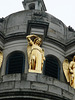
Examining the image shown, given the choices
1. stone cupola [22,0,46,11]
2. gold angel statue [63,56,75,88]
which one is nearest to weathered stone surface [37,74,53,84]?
gold angel statue [63,56,75,88]

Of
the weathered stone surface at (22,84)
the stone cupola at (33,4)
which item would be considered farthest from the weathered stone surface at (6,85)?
the stone cupola at (33,4)

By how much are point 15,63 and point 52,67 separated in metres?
2.70

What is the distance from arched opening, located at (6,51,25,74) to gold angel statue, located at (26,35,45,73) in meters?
1.12

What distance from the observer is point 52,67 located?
29.7 meters

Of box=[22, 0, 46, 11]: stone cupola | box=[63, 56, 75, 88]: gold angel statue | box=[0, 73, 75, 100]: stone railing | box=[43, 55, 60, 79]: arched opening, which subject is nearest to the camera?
box=[0, 73, 75, 100]: stone railing

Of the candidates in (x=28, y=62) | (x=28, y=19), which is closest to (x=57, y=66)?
(x=28, y=62)

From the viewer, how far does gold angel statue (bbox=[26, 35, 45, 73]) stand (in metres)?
27.0

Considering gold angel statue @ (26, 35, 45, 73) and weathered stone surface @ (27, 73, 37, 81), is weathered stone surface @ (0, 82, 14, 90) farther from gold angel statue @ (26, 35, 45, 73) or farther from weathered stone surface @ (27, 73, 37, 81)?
gold angel statue @ (26, 35, 45, 73)

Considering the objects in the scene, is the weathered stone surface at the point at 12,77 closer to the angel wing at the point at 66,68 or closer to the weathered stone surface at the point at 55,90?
the weathered stone surface at the point at 55,90

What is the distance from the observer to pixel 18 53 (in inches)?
1172

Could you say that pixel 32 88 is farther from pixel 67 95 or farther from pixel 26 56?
pixel 26 56

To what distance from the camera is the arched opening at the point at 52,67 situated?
29.2m

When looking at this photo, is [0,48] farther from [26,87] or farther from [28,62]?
[26,87]

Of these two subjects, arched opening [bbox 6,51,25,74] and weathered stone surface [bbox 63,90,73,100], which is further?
arched opening [bbox 6,51,25,74]
